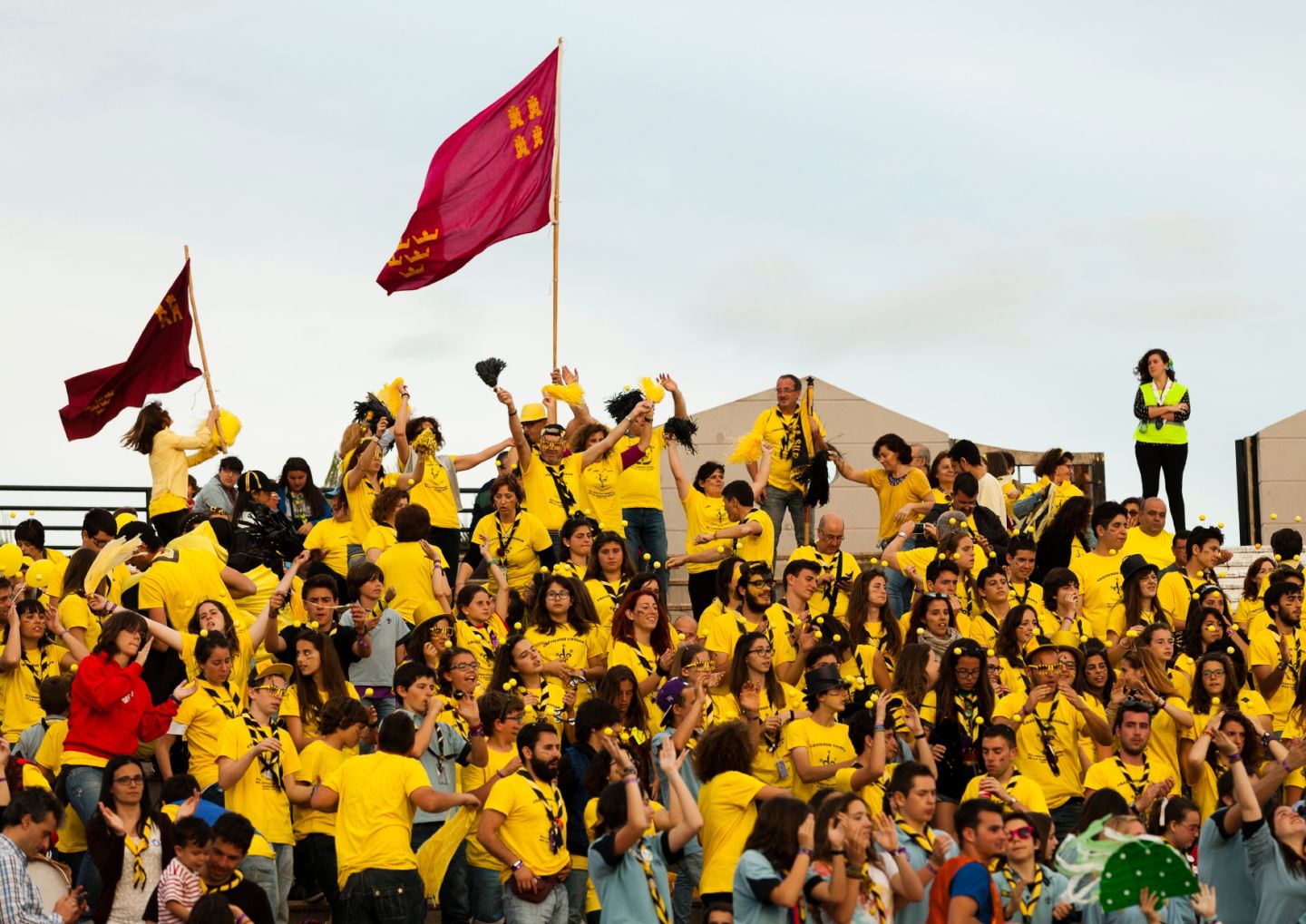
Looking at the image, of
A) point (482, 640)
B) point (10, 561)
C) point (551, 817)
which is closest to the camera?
point (551, 817)

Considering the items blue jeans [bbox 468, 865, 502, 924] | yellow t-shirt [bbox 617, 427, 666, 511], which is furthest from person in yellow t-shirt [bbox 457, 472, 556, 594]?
blue jeans [bbox 468, 865, 502, 924]

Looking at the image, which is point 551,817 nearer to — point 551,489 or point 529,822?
point 529,822

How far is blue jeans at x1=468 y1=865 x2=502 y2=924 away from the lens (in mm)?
11211

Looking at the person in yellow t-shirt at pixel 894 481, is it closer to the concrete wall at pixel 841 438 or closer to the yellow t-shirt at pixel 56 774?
the concrete wall at pixel 841 438

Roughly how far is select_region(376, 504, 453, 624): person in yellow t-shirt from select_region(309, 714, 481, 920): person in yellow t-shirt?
3.89 meters

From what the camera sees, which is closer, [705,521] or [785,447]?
[705,521]

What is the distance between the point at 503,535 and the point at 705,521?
1.79 meters

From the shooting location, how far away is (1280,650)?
47.7 ft

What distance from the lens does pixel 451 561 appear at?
17094 millimetres

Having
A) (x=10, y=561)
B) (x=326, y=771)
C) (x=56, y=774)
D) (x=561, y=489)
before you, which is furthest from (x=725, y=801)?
(x=10, y=561)

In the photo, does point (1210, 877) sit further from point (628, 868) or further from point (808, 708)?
point (628, 868)

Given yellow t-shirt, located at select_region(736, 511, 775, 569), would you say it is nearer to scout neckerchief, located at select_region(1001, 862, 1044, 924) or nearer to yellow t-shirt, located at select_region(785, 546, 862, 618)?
yellow t-shirt, located at select_region(785, 546, 862, 618)

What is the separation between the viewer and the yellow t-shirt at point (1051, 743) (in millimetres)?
12766

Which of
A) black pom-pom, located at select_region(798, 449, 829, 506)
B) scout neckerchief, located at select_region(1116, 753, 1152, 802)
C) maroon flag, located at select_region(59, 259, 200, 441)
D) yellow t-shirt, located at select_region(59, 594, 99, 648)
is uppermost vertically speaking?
maroon flag, located at select_region(59, 259, 200, 441)
